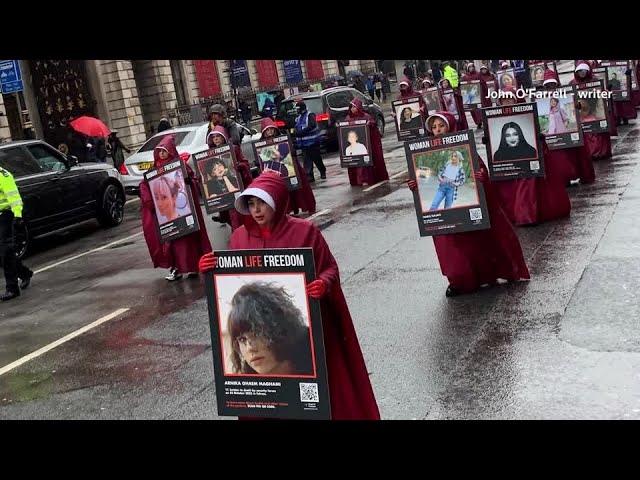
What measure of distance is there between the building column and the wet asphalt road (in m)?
22.8

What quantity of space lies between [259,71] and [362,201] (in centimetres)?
2868

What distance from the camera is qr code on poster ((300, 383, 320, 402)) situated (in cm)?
480

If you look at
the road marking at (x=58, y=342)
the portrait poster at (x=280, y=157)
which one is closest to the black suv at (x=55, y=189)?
the portrait poster at (x=280, y=157)

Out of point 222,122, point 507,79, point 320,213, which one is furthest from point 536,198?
point 507,79

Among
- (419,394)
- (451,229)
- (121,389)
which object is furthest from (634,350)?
(121,389)

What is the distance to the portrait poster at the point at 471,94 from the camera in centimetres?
2605

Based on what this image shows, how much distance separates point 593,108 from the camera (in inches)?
616

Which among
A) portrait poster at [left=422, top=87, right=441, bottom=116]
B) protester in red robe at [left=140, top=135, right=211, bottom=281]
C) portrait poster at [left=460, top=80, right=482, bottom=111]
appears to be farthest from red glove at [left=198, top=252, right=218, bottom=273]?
portrait poster at [left=460, top=80, right=482, bottom=111]

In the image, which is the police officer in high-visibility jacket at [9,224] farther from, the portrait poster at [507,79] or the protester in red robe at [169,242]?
the portrait poster at [507,79]

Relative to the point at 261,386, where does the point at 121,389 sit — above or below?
below

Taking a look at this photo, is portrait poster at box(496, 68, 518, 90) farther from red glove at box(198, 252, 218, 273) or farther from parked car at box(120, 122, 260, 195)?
red glove at box(198, 252, 218, 273)

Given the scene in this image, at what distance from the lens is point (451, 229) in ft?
28.2

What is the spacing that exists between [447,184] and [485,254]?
2.51ft
